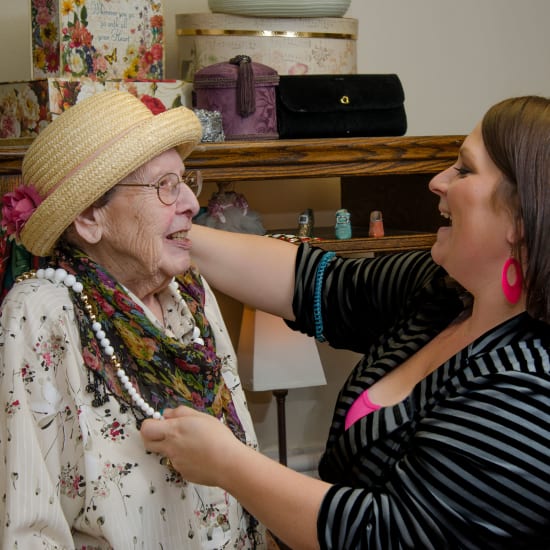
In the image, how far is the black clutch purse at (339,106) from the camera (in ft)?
7.02

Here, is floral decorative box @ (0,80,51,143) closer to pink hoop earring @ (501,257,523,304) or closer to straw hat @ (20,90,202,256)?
straw hat @ (20,90,202,256)

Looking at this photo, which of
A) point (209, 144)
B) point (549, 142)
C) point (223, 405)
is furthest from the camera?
point (209, 144)

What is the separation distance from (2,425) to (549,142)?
0.91 meters

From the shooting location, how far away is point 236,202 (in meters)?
2.32

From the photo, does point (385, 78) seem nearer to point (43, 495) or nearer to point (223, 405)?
point (223, 405)

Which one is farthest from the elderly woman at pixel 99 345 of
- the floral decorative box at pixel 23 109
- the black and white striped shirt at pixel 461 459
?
the floral decorative box at pixel 23 109

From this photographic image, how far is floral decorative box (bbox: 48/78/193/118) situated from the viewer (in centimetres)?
187

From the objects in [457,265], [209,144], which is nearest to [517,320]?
[457,265]

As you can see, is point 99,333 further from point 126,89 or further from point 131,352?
point 126,89

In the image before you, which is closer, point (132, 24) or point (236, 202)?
point (132, 24)

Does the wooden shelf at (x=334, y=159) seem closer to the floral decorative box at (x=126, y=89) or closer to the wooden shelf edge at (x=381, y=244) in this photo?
the wooden shelf edge at (x=381, y=244)

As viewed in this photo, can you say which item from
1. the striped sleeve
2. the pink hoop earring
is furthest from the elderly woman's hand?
the pink hoop earring

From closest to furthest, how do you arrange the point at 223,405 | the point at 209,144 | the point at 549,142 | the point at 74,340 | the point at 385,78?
the point at 549,142
the point at 74,340
the point at 223,405
the point at 209,144
the point at 385,78

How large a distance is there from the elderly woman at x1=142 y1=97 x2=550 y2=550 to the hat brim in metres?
0.35
